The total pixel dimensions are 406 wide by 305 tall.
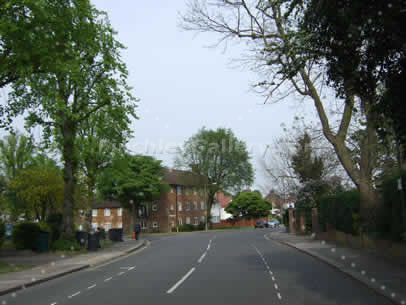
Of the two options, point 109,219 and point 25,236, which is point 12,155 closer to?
point 109,219

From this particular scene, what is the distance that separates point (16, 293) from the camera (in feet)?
36.9

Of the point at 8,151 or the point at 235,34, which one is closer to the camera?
the point at 235,34

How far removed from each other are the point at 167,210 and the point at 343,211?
5450 cm

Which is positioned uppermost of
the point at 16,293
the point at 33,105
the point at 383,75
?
the point at 33,105

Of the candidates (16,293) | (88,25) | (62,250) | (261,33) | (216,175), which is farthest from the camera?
(216,175)

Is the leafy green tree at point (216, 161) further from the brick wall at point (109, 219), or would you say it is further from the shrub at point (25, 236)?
the shrub at point (25, 236)

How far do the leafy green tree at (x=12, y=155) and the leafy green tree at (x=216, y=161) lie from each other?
2438 cm

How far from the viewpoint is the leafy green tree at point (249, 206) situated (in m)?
84.2

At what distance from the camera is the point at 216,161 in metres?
70.1

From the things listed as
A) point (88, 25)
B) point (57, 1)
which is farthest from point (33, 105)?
point (57, 1)

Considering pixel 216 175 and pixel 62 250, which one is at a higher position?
pixel 216 175

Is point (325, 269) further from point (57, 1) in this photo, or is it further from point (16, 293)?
point (57, 1)

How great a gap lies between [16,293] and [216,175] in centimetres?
5952

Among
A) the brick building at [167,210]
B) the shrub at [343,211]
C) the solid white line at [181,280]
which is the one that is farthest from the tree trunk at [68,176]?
the brick building at [167,210]
